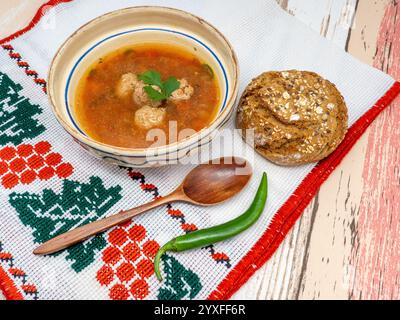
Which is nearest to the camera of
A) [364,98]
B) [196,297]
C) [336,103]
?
[196,297]

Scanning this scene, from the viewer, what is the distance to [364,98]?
2096 mm

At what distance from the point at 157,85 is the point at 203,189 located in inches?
17.5

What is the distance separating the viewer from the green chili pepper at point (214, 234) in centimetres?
163

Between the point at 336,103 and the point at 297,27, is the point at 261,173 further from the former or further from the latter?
the point at 297,27

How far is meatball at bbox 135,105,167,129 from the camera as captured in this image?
1762 mm

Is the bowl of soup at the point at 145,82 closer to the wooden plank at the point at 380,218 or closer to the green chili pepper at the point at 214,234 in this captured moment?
the green chili pepper at the point at 214,234

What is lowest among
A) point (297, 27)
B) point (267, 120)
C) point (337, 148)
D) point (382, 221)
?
point (382, 221)

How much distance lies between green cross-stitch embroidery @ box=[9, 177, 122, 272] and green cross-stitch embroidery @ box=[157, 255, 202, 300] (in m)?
0.26

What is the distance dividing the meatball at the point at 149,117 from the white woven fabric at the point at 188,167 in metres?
0.20

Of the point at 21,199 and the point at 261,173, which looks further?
the point at 261,173

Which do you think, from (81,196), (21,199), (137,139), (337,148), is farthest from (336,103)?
(21,199)

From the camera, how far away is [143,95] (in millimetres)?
1819

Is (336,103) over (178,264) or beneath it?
over

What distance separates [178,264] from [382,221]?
829mm
